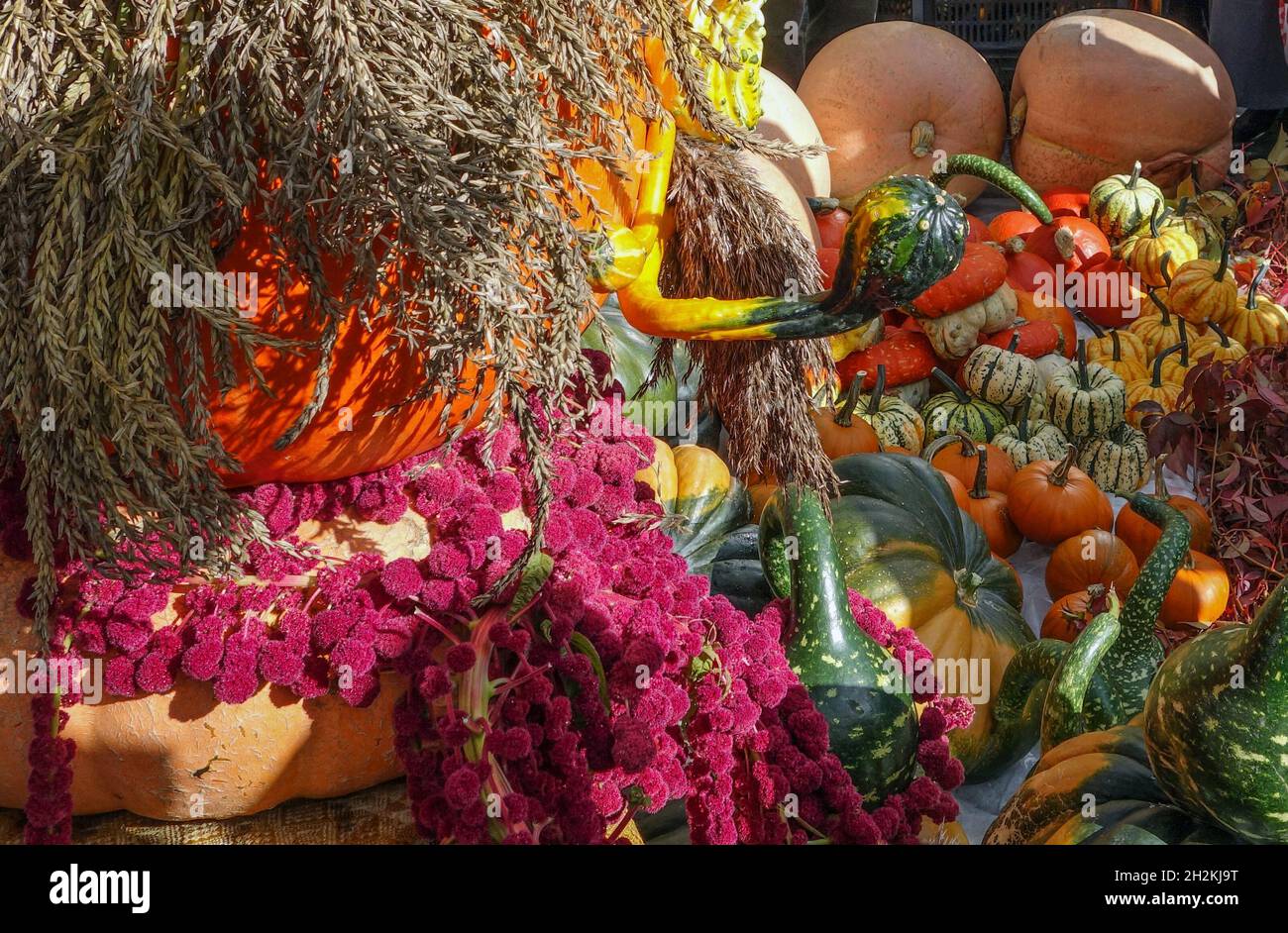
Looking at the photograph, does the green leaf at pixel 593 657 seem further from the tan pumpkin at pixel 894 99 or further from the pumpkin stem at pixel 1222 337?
the tan pumpkin at pixel 894 99

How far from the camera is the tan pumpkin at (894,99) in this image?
4.00 metres

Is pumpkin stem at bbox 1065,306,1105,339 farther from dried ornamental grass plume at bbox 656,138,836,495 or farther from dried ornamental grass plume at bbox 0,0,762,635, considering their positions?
dried ornamental grass plume at bbox 0,0,762,635

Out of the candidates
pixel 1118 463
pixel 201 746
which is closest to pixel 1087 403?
pixel 1118 463

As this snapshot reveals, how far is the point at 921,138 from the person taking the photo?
4.02 meters

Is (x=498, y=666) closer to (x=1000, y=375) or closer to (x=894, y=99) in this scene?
(x=1000, y=375)

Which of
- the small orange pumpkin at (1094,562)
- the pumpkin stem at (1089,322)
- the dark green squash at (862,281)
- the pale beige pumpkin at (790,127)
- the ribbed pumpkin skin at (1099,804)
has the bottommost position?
the ribbed pumpkin skin at (1099,804)

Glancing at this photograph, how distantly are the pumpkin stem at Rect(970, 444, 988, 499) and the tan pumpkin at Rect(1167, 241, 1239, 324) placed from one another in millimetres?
1045

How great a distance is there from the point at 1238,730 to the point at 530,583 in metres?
0.68

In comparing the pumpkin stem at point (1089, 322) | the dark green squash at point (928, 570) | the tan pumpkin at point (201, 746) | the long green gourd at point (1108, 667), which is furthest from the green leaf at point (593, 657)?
the pumpkin stem at point (1089, 322)

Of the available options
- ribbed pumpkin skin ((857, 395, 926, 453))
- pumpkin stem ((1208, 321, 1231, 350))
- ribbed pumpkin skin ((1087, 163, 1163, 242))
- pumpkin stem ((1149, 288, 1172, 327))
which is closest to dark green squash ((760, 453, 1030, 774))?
ribbed pumpkin skin ((857, 395, 926, 453))

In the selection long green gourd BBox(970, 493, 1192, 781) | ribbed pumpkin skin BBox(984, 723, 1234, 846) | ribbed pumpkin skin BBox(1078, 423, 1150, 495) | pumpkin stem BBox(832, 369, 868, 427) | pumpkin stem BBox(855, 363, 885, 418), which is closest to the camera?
ribbed pumpkin skin BBox(984, 723, 1234, 846)

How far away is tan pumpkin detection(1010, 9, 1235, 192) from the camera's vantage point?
3979mm

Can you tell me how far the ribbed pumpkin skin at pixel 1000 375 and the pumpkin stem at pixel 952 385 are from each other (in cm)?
5

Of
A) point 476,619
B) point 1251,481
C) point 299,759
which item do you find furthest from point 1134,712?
point 299,759
